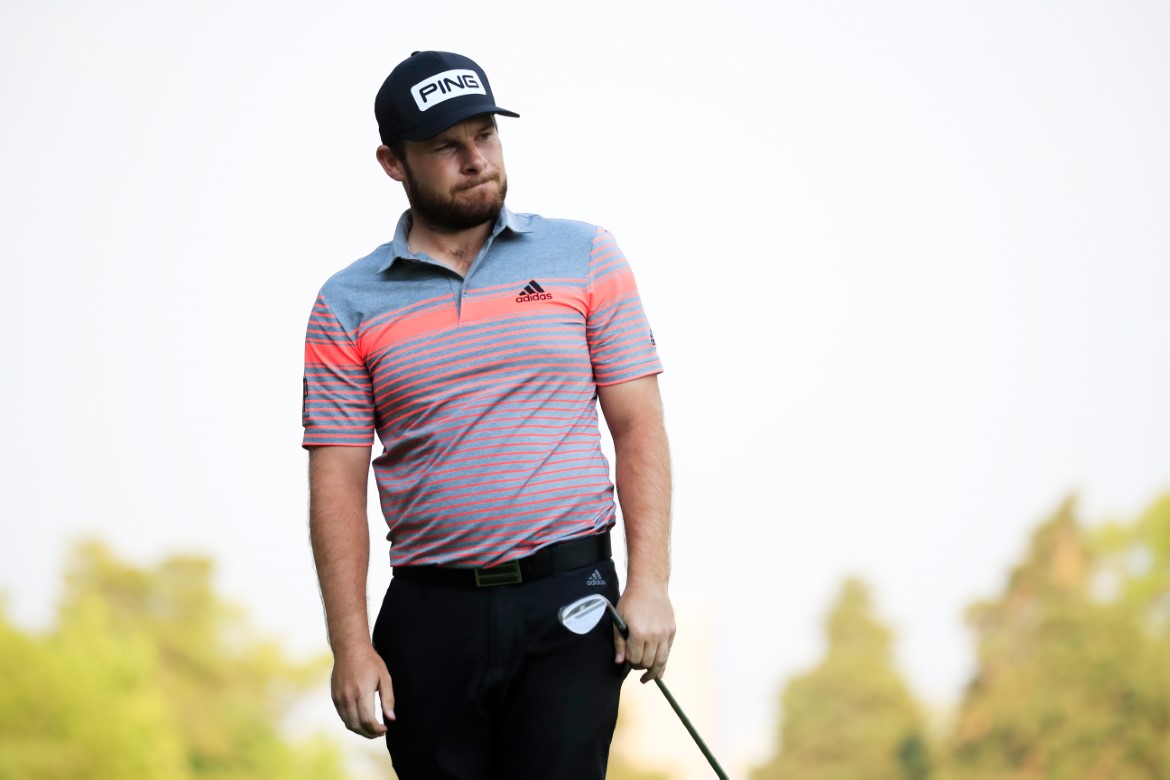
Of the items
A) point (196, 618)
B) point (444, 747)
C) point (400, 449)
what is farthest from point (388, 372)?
point (196, 618)

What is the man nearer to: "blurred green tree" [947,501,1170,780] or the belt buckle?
the belt buckle

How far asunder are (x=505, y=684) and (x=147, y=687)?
1956 centimetres

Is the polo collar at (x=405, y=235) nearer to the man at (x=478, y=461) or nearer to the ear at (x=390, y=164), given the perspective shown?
the man at (x=478, y=461)

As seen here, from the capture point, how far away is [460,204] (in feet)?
9.31

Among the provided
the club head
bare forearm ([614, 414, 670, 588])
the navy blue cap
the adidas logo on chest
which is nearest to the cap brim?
the navy blue cap

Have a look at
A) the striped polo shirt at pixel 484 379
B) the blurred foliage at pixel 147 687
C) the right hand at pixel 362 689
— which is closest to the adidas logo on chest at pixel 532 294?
the striped polo shirt at pixel 484 379

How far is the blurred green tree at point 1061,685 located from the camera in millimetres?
22906

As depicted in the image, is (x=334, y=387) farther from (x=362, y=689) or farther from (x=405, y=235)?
(x=362, y=689)

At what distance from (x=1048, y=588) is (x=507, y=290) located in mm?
23636

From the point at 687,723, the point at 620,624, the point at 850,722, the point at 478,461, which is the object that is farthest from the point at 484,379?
the point at 850,722

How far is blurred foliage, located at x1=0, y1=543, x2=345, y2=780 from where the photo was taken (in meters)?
18.7

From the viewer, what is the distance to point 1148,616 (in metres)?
24.8

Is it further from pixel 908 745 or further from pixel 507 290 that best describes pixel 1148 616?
pixel 507 290

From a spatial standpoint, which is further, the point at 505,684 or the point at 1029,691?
the point at 1029,691
